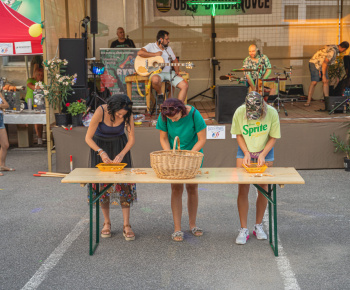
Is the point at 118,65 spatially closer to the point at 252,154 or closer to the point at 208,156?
the point at 208,156

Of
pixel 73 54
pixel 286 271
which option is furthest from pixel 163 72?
pixel 286 271

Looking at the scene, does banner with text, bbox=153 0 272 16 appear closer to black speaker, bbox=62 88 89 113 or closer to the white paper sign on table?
black speaker, bbox=62 88 89 113

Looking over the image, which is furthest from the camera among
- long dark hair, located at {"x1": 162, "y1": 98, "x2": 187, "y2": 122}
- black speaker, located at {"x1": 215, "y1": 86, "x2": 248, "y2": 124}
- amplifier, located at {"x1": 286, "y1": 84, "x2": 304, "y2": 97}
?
amplifier, located at {"x1": 286, "y1": 84, "x2": 304, "y2": 97}

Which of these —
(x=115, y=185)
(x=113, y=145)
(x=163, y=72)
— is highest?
(x=163, y=72)

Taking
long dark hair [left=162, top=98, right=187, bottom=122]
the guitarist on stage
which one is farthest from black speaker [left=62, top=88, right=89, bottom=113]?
long dark hair [left=162, top=98, right=187, bottom=122]

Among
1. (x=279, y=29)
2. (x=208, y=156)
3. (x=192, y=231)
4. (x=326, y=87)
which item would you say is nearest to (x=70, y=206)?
(x=192, y=231)

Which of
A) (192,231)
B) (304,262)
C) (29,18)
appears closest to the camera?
(304,262)

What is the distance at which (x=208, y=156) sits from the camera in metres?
8.37

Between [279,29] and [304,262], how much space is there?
32.7 ft

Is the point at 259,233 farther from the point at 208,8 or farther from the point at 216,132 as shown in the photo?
the point at 208,8

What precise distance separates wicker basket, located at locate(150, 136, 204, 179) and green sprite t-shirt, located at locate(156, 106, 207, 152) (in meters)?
0.49

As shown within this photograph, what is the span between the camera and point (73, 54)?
28.6 feet

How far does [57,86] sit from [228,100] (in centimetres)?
272

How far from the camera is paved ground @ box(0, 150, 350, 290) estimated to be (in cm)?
422
